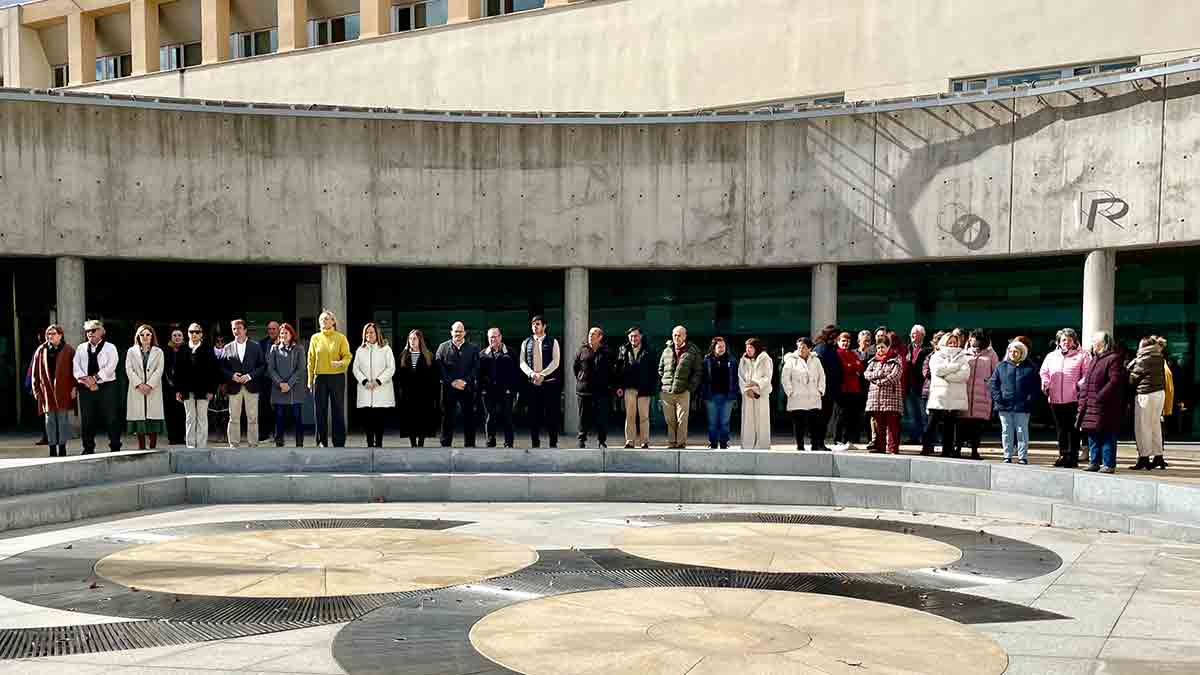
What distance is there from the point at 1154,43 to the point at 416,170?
14.2 m

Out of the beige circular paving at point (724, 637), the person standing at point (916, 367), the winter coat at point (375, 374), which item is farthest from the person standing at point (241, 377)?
the person standing at point (916, 367)

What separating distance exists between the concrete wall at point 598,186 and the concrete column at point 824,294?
12.3 inches

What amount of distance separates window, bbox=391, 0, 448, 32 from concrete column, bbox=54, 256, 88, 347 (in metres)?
13.8

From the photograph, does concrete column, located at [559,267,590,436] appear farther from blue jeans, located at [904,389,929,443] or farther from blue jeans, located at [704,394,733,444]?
blue jeans, located at [904,389,929,443]

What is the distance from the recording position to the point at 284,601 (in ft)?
23.3

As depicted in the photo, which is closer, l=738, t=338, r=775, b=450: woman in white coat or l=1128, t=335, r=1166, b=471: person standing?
l=1128, t=335, r=1166, b=471: person standing

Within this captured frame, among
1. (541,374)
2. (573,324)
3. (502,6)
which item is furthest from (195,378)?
(502,6)

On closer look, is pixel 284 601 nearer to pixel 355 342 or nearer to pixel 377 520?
pixel 377 520

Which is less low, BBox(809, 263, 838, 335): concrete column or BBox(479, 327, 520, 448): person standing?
BBox(809, 263, 838, 335): concrete column

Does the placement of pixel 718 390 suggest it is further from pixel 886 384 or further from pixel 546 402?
pixel 546 402

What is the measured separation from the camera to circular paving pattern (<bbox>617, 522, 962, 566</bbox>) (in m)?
8.56

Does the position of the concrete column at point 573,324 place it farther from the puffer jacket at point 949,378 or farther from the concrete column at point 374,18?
the concrete column at point 374,18

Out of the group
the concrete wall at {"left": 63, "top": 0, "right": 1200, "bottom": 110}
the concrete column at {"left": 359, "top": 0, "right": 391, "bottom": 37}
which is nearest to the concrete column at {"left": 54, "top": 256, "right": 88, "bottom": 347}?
the concrete wall at {"left": 63, "top": 0, "right": 1200, "bottom": 110}

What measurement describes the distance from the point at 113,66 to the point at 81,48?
1130 mm
